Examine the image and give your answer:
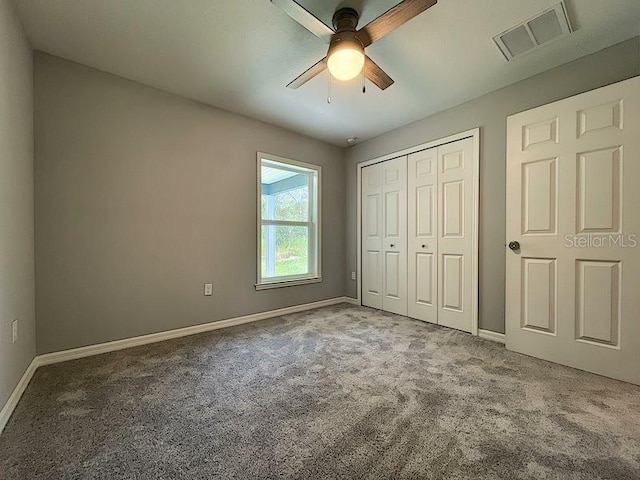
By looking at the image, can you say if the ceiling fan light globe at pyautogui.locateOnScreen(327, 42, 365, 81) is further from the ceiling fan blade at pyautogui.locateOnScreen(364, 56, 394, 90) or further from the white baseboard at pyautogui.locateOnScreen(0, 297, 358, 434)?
the white baseboard at pyautogui.locateOnScreen(0, 297, 358, 434)

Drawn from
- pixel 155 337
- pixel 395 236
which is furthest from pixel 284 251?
pixel 155 337

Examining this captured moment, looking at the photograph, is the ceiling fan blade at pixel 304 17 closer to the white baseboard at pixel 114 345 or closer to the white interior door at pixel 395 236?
the white interior door at pixel 395 236

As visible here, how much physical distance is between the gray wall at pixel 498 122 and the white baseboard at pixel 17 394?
3.52 m

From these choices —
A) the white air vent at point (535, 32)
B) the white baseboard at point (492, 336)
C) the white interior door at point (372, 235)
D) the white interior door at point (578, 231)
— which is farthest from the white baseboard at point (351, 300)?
the white air vent at point (535, 32)

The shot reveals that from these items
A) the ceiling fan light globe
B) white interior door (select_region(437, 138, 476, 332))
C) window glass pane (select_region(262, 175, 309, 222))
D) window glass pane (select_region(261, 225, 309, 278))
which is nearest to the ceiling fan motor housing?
the ceiling fan light globe

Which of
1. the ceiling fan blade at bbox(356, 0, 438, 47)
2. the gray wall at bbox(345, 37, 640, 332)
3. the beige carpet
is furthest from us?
the gray wall at bbox(345, 37, 640, 332)

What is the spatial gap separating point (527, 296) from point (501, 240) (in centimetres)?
58

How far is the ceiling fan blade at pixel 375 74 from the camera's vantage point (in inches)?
76.8

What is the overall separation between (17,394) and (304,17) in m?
2.78

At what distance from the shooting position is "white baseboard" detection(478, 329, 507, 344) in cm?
269

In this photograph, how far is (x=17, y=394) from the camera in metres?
1.71

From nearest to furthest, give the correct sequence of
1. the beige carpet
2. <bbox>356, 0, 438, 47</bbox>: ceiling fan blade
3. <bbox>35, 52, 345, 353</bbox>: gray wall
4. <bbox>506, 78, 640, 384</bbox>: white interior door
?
the beige carpet, <bbox>356, 0, 438, 47</bbox>: ceiling fan blade, <bbox>506, 78, 640, 384</bbox>: white interior door, <bbox>35, 52, 345, 353</bbox>: gray wall

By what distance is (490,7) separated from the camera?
177 cm

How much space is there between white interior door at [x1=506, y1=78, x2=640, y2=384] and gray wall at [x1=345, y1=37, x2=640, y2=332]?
8.8 inches
